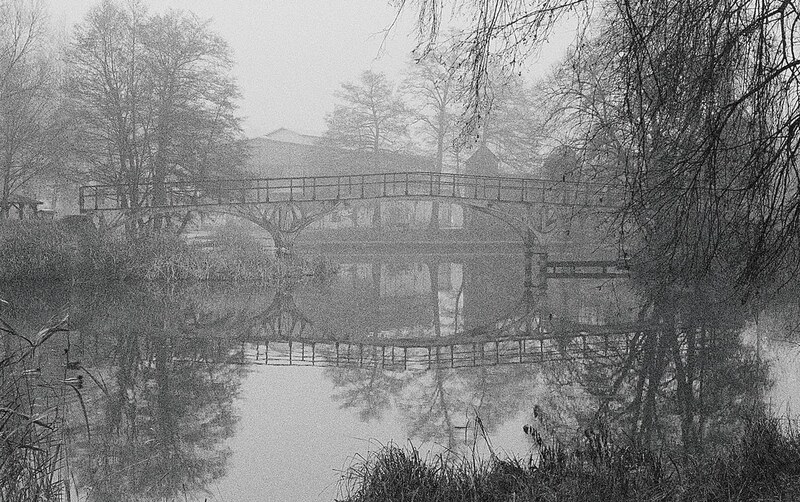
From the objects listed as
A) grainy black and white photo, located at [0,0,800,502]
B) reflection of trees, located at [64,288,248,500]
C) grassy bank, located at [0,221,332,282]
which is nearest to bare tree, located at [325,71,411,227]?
grainy black and white photo, located at [0,0,800,502]

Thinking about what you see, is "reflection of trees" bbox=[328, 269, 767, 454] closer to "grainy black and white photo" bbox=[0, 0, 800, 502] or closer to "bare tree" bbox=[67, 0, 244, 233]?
"grainy black and white photo" bbox=[0, 0, 800, 502]

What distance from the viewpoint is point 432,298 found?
1853 centimetres

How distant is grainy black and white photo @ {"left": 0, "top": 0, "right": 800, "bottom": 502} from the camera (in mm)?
4582

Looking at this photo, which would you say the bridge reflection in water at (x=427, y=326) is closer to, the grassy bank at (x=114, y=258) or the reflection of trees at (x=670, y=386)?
the reflection of trees at (x=670, y=386)

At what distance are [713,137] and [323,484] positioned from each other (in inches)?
137

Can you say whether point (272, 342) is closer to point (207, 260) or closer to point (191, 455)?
point (191, 455)

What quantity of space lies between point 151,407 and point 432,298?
1154 cm

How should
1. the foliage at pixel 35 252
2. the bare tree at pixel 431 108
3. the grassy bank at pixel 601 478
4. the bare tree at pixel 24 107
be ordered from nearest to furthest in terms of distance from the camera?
the grassy bank at pixel 601 478
the foliage at pixel 35 252
the bare tree at pixel 24 107
the bare tree at pixel 431 108

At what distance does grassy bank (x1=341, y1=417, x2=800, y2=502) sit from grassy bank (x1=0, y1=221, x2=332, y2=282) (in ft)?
47.6

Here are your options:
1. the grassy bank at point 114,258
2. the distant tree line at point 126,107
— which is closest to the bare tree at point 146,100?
the distant tree line at point 126,107

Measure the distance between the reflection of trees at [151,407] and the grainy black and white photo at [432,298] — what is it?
0.13 feet

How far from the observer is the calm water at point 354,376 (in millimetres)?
6023

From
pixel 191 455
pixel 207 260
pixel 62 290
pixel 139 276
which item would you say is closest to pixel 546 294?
pixel 207 260

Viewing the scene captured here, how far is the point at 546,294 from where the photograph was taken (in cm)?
1870
